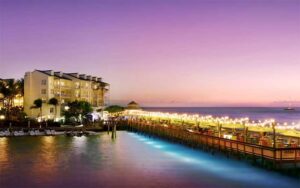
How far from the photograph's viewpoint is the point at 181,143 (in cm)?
5200

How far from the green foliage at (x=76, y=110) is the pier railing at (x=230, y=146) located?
94.1 ft

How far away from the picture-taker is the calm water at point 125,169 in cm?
3169

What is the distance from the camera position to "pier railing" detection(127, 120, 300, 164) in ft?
98.8

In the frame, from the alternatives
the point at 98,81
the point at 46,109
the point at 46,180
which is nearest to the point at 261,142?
the point at 46,180

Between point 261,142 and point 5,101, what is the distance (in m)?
74.5

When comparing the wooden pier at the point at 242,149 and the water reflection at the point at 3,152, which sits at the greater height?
the wooden pier at the point at 242,149

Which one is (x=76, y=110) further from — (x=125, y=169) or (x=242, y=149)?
(x=242, y=149)

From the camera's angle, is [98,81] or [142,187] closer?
[142,187]

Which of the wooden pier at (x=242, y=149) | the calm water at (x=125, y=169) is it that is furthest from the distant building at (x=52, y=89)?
the wooden pier at (x=242, y=149)

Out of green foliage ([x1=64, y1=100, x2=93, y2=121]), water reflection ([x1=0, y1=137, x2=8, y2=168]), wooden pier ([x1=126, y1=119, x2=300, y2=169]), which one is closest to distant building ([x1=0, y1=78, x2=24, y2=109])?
green foliage ([x1=64, y1=100, x2=93, y2=121])

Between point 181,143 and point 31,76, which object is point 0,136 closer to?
point 31,76

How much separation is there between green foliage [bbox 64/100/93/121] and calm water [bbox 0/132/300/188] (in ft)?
104

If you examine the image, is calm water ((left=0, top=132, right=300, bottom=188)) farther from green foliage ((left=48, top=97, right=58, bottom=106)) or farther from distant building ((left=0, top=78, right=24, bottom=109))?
distant building ((left=0, top=78, right=24, bottom=109))

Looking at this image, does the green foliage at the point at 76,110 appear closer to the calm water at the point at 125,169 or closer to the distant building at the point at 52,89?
the distant building at the point at 52,89
